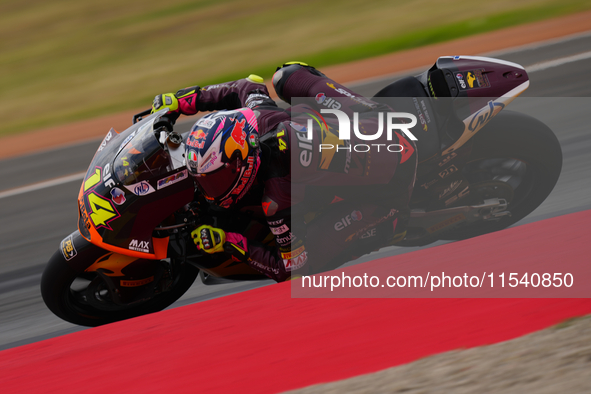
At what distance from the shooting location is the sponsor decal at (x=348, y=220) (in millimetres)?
3105

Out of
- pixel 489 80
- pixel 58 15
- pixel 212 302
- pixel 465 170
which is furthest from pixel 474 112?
pixel 58 15

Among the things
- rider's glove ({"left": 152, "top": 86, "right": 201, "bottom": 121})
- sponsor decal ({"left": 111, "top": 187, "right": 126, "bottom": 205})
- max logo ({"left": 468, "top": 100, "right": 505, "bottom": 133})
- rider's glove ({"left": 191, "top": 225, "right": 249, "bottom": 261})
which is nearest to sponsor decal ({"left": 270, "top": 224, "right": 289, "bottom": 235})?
rider's glove ({"left": 191, "top": 225, "right": 249, "bottom": 261})

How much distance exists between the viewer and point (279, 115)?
3.08m

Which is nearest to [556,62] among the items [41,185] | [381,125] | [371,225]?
[381,125]

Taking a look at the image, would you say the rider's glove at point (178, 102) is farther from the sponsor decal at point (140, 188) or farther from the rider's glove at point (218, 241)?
the rider's glove at point (218, 241)

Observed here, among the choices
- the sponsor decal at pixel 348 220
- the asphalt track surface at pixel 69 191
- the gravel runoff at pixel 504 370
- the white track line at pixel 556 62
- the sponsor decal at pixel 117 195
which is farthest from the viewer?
the white track line at pixel 556 62

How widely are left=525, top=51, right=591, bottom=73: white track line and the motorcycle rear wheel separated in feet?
14.9

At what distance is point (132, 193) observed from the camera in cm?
272

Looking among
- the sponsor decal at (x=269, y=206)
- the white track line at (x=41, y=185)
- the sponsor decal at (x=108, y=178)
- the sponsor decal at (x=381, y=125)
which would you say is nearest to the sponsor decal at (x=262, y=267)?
the sponsor decal at (x=269, y=206)

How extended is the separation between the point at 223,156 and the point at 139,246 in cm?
72

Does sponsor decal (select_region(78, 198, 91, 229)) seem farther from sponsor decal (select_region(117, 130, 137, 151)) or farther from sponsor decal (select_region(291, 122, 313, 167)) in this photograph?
sponsor decal (select_region(291, 122, 313, 167))

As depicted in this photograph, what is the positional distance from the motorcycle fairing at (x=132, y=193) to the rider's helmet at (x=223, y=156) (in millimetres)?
235

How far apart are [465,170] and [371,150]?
2.79 feet

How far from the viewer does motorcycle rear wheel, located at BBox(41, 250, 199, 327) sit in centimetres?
303
